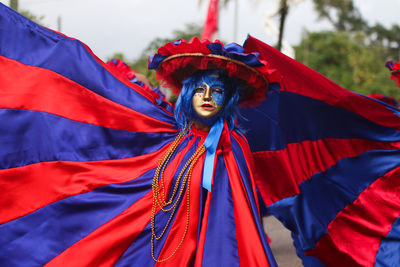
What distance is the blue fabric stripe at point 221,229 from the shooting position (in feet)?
7.89

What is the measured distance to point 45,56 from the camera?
2846mm

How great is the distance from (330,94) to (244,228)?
5.42ft

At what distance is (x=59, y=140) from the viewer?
2.78m

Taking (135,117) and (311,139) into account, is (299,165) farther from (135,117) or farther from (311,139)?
(135,117)

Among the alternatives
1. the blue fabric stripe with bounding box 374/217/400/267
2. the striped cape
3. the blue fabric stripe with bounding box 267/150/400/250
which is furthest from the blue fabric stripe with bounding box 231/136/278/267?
the blue fabric stripe with bounding box 374/217/400/267

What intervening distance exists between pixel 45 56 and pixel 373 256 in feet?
9.73

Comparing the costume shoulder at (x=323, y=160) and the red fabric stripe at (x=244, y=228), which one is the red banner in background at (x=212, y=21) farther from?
the red fabric stripe at (x=244, y=228)

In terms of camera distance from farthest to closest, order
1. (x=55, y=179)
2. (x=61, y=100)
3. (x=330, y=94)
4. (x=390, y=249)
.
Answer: (x=330, y=94)
(x=390, y=249)
(x=61, y=100)
(x=55, y=179)

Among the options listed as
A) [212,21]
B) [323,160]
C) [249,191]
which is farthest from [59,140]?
[323,160]

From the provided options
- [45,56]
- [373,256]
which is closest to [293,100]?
[373,256]

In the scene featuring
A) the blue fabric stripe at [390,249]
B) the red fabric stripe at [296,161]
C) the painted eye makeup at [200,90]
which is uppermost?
the painted eye makeup at [200,90]

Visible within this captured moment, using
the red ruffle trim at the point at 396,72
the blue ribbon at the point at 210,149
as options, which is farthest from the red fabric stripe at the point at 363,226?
the blue ribbon at the point at 210,149

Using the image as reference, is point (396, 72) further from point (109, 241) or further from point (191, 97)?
point (109, 241)

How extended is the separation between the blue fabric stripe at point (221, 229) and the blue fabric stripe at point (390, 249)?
1.41m
